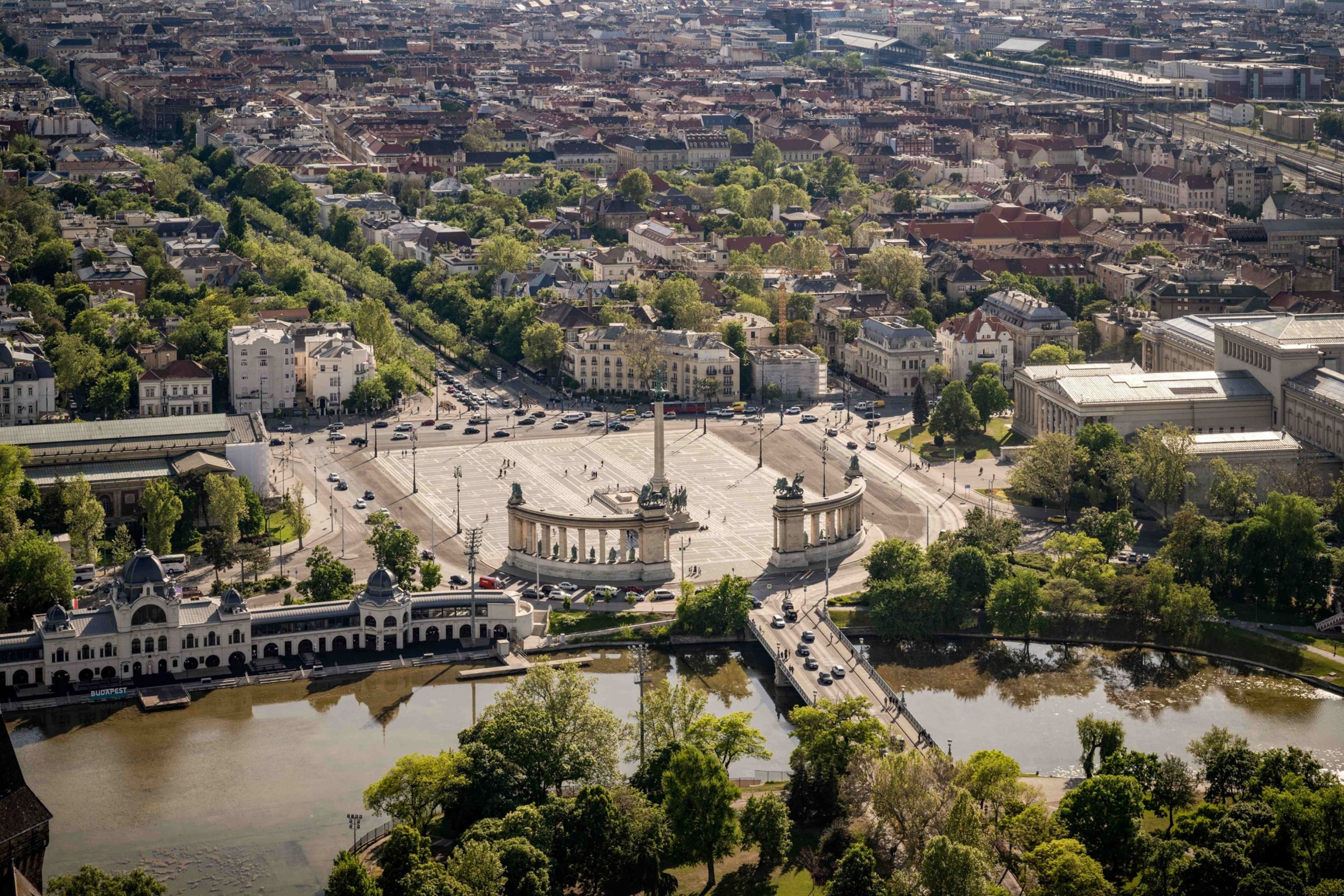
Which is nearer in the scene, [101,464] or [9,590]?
[9,590]

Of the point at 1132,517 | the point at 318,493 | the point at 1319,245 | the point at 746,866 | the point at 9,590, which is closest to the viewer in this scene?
the point at 746,866

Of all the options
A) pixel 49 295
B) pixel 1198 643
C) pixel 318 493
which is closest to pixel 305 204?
pixel 49 295

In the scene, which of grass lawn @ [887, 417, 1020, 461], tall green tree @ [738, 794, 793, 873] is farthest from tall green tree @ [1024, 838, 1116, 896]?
grass lawn @ [887, 417, 1020, 461]

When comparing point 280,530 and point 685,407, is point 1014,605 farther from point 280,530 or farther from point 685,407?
point 685,407

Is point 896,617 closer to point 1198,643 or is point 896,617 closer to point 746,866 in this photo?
point 1198,643

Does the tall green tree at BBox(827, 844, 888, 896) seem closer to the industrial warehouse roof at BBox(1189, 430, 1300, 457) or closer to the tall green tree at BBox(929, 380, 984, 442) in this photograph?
the industrial warehouse roof at BBox(1189, 430, 1300, 457)

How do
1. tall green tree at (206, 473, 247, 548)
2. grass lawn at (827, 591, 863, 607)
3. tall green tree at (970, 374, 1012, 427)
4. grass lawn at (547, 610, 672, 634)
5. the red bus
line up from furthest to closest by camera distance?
the red bus < tall green tree at (970, 374, 1012, 427) < tall green tree at (206, 473, 247, 548) < grass lawn at (827, 591, 863, 607) < grass lawn at (547, 610, 672, 634)

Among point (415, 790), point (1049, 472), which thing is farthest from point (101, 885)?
point (1049, 472)

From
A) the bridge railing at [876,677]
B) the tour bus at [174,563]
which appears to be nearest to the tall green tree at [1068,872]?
the bridge railing at [876,677]
